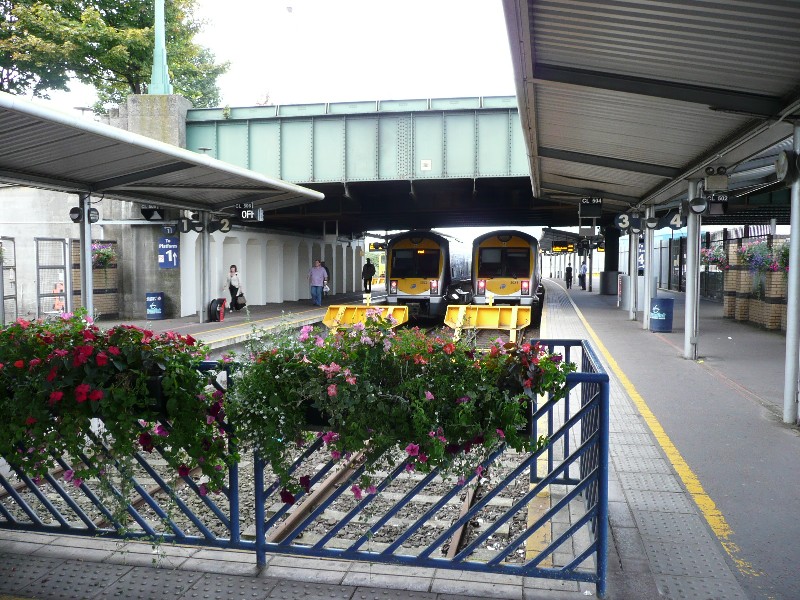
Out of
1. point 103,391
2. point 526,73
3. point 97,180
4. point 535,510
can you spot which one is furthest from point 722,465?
point 97,180

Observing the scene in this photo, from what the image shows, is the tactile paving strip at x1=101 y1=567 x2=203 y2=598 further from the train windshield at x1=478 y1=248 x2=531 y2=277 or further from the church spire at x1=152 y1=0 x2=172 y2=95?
the church spire at x1=152 y1=0 x2=172 y2=95

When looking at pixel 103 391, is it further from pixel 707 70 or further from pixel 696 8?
pixel 707 70

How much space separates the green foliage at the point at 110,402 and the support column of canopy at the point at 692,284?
10.7 metres

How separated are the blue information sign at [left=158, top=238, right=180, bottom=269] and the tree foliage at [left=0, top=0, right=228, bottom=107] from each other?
36.1 ft

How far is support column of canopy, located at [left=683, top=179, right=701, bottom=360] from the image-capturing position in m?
12.7

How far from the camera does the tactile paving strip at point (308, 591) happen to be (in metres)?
3.70

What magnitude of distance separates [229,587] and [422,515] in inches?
52.5

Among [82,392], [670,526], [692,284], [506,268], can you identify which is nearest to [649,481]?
[670,526]

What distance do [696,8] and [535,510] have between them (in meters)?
4.04

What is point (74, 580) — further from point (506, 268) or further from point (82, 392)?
point (506, 268)

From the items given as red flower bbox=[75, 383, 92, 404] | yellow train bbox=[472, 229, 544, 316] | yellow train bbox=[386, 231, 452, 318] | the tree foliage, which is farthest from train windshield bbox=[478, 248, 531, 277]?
red flower bbox=[75, 383, 92, 404]

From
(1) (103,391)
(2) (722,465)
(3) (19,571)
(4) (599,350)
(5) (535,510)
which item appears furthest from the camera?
(4) (599,350)

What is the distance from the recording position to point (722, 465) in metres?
6.12

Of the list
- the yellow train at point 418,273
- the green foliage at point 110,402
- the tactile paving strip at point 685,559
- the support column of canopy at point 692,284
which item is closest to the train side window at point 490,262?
the yellow train at point 418,273
